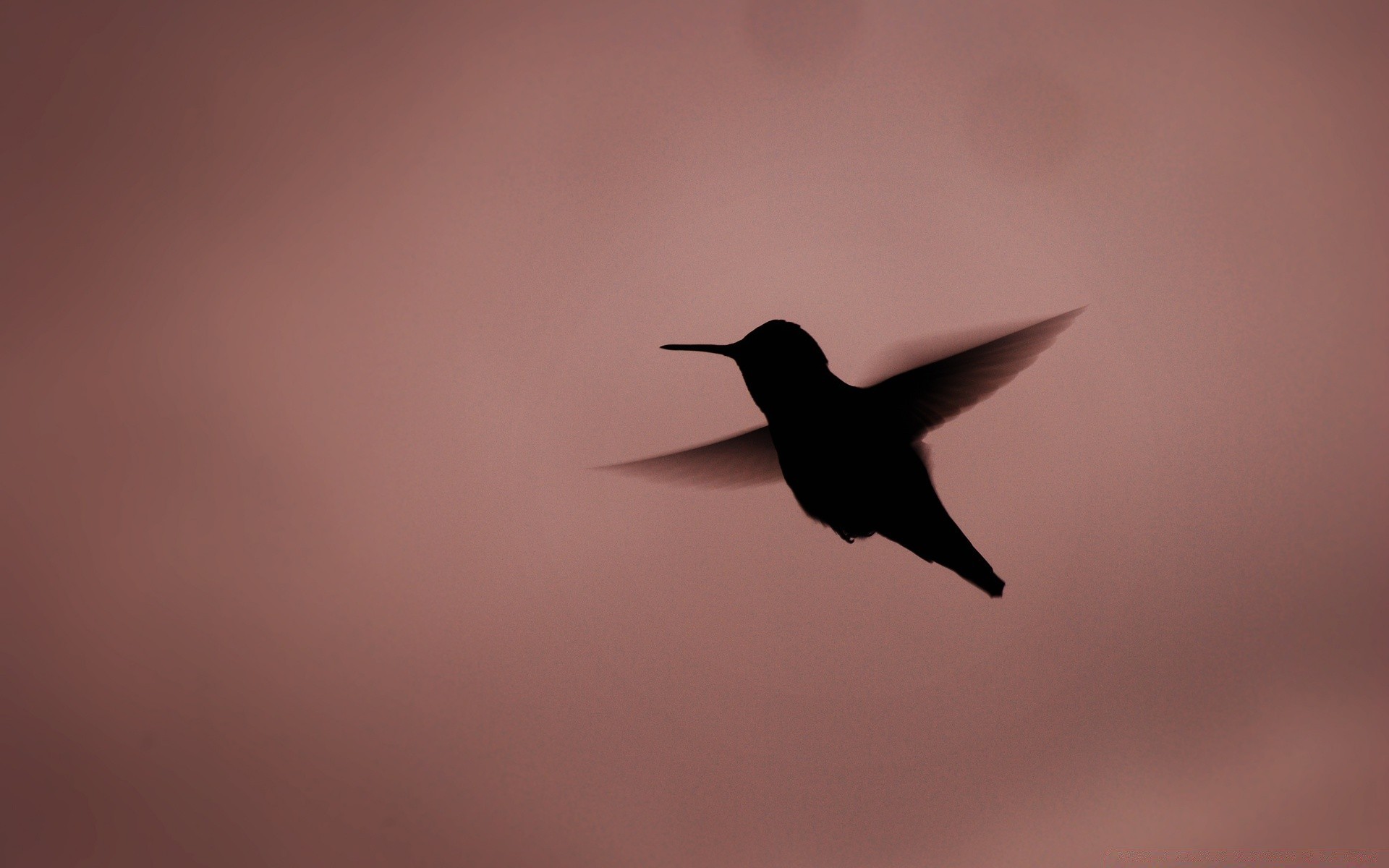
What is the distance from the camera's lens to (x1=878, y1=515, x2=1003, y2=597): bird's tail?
1443 mm

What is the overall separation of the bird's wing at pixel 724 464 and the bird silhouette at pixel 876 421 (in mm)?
61

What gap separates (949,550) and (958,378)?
11.4 inches

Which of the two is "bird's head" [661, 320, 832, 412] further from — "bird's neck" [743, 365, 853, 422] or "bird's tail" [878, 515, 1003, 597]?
"bird's tail" [878, 515, 1003, 597]

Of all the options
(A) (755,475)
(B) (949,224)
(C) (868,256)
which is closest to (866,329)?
(C) (868,256)

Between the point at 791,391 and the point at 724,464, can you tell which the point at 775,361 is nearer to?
the point at 791,391

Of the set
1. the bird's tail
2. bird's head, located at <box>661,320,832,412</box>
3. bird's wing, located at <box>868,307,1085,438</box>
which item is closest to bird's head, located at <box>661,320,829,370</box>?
bird's head, located at <box>661,320,832,412</box>

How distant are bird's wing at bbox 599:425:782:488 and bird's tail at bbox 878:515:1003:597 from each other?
0.91 ft

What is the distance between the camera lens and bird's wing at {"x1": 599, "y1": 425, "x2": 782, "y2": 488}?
5.27ft

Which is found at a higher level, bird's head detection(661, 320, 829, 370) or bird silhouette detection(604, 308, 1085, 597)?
bird's head detection(661, 320, 829, 370)

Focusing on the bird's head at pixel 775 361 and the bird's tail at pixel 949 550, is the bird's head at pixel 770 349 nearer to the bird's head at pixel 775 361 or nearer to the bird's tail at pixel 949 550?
the bird's head at pixel 775 361

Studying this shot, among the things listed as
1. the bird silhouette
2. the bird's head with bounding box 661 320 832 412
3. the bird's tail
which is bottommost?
the bird's tail

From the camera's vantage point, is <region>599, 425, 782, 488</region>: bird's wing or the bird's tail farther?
<region>599, 425, 782, 488</region>: bird's wing

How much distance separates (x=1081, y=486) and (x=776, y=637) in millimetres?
704

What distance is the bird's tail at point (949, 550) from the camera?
1443mm
